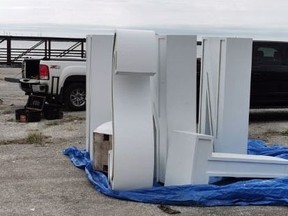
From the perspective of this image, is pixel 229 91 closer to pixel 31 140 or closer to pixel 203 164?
pixel 203 164

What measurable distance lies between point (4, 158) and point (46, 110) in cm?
427

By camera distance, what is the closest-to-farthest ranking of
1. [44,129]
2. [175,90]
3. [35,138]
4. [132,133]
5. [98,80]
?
[132,133]
[175,90]
[98,80]
[35,138]
[44,129]

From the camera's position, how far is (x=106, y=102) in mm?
8172

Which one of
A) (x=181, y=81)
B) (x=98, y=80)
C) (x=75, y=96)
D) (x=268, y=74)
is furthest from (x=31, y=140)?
(x=268, y=74)

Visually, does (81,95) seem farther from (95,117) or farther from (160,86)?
(160,86)

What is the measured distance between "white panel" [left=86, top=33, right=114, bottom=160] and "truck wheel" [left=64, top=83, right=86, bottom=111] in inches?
205

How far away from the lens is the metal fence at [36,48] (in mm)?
28781

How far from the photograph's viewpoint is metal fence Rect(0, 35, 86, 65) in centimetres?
2878

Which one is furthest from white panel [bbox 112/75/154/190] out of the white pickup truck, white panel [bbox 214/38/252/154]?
the white pickup truck

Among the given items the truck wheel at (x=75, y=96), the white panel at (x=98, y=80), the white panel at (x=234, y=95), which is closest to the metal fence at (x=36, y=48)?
the truck wheel at (x=75, y=96)

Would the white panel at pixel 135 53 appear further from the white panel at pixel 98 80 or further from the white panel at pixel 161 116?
the white panel at pixel 98 80

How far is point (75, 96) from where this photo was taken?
44.5 feet

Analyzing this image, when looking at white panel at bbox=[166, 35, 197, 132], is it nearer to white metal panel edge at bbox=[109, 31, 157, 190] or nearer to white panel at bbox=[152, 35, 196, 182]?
white panel at bbox=[152, 35, 196, 182]

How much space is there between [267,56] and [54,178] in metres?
7.18
